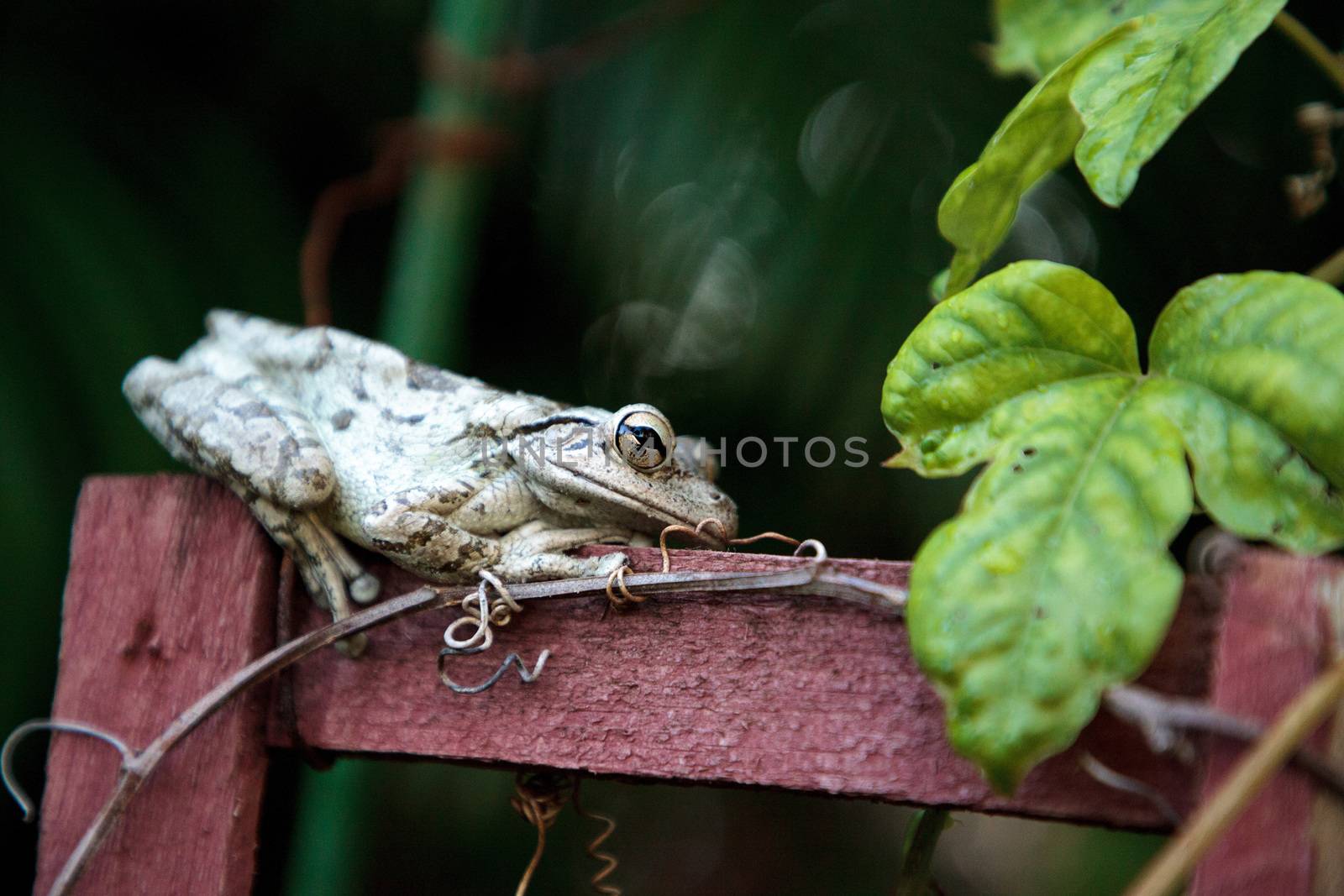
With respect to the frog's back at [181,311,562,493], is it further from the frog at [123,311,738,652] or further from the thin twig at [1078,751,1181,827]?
the thin twig at [1078,751,1181,827]

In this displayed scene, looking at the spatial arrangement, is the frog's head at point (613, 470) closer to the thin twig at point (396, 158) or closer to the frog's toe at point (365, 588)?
the frog's toe at point (365, 588)

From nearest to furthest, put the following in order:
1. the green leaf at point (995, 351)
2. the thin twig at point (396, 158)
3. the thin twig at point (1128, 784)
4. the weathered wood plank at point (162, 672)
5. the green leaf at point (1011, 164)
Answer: the thin twig at point (1128, 784) → the green leaf at point (995, 351) → the green leaf at point (1011, 164) → the weathered wood plank at point (162, 672) → the thin twig at point (396, 158)

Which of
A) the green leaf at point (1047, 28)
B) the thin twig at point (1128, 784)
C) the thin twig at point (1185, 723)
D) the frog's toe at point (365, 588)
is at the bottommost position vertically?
the thin twig at point (1128, 784)

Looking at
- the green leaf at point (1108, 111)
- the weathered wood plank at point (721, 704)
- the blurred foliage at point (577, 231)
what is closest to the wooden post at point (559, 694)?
the weathered wood plank at point (721, 704)

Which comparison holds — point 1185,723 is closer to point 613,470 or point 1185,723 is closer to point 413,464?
point 613,470

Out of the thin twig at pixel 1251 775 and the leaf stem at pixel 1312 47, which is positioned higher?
the leaf stem at pixel 1312 47

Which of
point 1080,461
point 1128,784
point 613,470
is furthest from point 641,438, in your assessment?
point 1128,784

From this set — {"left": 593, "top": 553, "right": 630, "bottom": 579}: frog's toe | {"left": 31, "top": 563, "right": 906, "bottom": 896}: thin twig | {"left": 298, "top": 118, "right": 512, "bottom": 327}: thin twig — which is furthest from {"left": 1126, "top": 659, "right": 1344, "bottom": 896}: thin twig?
{"left": 298, "top": 118, "right": 512, "bottom": 327}: thin twig
